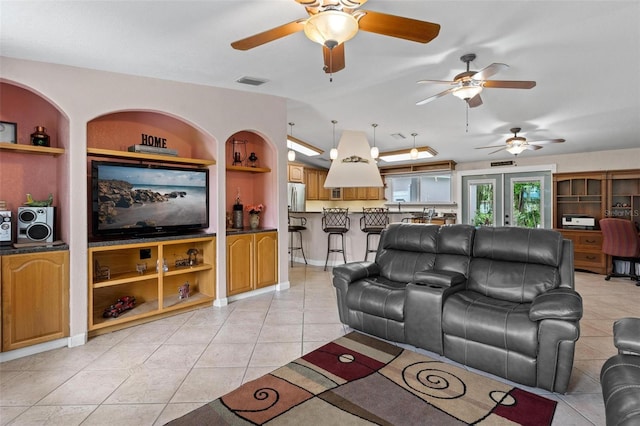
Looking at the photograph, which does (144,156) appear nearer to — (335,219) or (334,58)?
(334,58)

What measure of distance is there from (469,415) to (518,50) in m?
3.19

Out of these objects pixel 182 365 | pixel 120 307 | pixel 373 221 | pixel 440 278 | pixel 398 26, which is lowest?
pixel 182 365

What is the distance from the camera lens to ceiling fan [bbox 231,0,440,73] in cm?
183

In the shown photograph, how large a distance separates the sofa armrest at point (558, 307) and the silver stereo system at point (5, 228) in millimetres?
4007

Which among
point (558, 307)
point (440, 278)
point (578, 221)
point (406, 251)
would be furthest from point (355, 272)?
point (578, 221)

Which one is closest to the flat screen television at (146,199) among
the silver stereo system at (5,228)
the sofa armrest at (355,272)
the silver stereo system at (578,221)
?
the silver stereo system at (5,228)

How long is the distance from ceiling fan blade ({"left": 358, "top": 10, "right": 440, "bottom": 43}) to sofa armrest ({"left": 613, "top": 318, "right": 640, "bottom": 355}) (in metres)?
1.94

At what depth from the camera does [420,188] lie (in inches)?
330

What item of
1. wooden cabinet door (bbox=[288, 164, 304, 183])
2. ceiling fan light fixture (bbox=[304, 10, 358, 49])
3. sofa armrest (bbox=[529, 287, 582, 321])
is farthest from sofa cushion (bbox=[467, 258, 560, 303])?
wooden cabinet door (bbox=[288, 164, 304, 183])

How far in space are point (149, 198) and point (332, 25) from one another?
8.73 feet

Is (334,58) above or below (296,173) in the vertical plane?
above

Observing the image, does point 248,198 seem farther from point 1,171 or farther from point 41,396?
point 41,396

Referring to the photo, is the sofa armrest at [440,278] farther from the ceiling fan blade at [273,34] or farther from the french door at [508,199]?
the french door at [508,199]

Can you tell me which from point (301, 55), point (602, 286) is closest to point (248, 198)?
point (301, 55)
